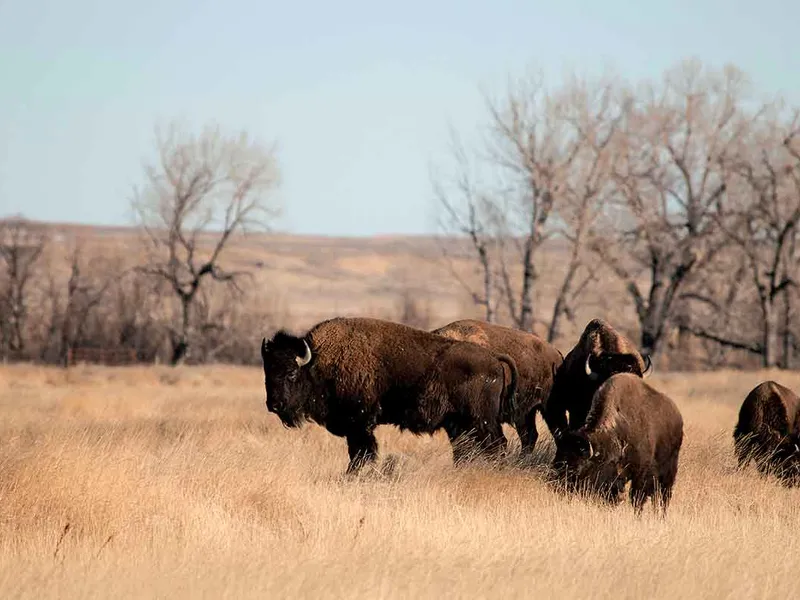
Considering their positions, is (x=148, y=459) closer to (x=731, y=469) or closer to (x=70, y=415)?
(x=731, y=469)

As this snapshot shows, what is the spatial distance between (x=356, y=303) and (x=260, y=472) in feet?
343

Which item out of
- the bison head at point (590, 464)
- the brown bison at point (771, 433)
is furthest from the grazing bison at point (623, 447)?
the brown bison at point (771, 433)

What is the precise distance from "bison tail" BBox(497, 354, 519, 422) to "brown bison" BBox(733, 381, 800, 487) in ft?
8.90

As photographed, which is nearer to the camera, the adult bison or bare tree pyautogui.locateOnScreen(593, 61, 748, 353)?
the adult bison

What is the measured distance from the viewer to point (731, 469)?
14.5 m

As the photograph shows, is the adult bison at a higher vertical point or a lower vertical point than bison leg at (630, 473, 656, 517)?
higher

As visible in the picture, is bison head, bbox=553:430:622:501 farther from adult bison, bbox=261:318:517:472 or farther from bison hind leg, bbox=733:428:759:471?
bison hind leg, bbox=733:428:759:471

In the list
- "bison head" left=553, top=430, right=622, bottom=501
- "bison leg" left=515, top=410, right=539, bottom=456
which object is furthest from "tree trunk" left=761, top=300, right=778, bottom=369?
"bison head" left=553, top=430, right=622, bottom=501

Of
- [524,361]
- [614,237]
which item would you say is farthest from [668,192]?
[524,361]

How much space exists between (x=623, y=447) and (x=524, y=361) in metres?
4.26

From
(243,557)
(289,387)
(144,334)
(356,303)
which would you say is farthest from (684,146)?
(356,303)

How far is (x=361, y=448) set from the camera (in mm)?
13789

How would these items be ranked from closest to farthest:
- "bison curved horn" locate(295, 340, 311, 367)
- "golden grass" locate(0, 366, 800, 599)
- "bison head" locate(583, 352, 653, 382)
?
"golden grass" locate(0, 366, 800, 599)
"bison curved horn" locate(295, 340, 311, 367)
"bison head" locate(583, 352, 653, 382)

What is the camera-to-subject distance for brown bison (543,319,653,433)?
14.5 metres
